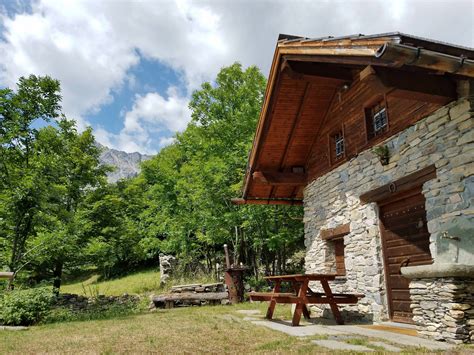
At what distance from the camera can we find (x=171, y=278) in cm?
1795

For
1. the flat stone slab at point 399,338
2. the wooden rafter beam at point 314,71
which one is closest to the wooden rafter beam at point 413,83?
the wooden rafter beam at point 314,71

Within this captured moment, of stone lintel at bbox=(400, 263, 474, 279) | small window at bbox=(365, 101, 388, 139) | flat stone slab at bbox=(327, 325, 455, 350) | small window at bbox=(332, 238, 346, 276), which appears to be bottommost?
flat stone slab at bbox=(327, 325, 455, 350)

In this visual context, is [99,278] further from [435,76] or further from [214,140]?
[435,76]

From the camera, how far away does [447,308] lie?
186 inches

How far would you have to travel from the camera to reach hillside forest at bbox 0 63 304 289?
11891 mm

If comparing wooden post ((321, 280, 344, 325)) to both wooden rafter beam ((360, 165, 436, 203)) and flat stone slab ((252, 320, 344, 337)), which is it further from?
wooden rafter beam ((360, 165, 436, 203))

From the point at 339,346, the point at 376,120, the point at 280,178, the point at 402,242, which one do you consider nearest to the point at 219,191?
the point at 280,178

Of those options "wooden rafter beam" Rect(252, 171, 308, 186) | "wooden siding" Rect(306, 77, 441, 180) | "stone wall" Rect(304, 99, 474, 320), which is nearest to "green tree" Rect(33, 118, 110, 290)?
"wooden rafter beam" Rect(252, 171, 308, 186)

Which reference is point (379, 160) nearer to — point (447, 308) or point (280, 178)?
point (447, 308)

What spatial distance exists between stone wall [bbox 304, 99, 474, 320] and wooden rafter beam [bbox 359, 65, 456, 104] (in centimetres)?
29

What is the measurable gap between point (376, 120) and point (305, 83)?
1807 mm

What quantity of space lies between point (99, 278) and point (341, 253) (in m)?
22.4

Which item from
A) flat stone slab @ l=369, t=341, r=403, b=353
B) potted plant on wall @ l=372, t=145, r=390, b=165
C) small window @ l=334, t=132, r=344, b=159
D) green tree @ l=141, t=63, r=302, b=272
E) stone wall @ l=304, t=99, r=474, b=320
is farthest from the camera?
green tree @ l=141, t=63, r=302, b=272

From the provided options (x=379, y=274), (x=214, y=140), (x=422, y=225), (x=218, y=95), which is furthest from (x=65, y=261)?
(x=422, y=225)
